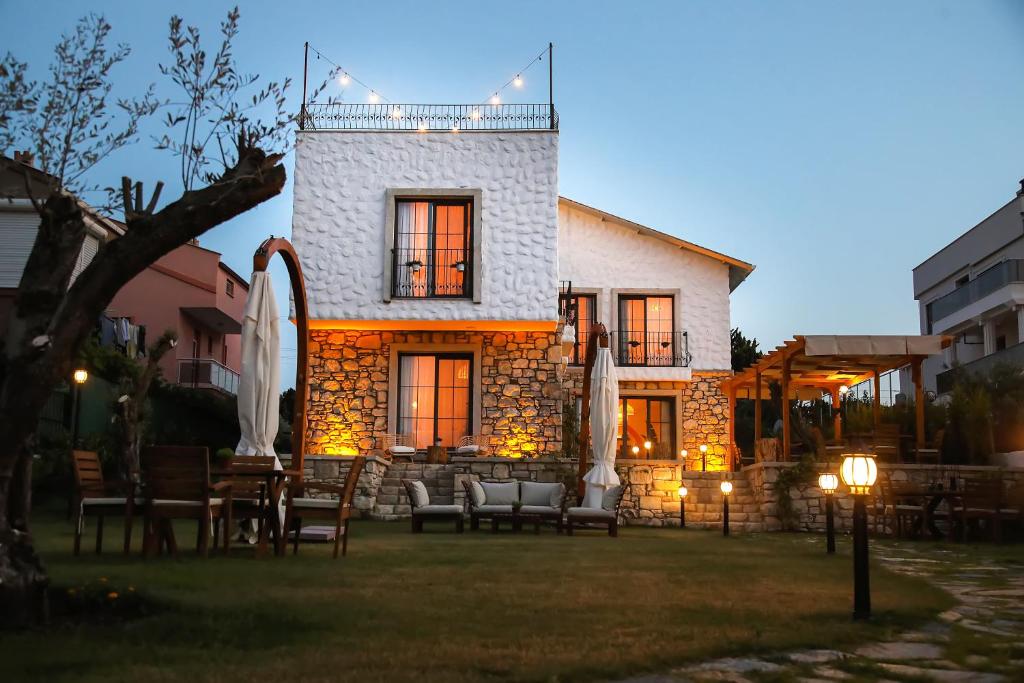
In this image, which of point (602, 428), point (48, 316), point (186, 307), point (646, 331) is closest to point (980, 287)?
point (646, 331)

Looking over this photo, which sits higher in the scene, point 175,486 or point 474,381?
point 474,381

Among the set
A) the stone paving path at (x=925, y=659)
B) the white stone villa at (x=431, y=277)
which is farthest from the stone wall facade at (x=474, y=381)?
the stone paving path at (x=925, y=659)

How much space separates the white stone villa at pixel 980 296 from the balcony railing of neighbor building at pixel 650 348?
7915 millimetres

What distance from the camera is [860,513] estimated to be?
19.8 feet

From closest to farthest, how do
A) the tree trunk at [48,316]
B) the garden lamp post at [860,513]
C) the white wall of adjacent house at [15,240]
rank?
the tree trunk at [48,316]
the garden lamp post at [860,513]
the white wall of adjacent house at [15,240]

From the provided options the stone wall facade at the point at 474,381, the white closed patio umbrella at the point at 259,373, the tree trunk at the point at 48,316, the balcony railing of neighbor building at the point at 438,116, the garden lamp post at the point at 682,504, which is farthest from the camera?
the balcony railing of neighbor building at the point at 438,116

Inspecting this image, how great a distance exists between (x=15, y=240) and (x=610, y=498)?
54.7ft

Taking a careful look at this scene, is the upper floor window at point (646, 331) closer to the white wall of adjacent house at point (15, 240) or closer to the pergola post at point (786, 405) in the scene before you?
the pergola post at point (786, 405)

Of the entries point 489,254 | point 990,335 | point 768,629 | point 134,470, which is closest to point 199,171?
point 768,629

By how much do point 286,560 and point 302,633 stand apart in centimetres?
322

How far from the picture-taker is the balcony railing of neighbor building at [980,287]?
92.8 ft

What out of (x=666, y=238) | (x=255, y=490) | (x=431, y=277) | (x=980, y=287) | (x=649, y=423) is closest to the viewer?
(x=255, y=490)

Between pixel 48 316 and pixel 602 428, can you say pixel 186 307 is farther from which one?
pixel 48 316

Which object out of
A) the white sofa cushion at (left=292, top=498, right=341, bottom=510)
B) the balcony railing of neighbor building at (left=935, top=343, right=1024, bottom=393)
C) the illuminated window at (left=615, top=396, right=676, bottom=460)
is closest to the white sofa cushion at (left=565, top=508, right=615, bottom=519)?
the white sofa cushion at (left=292, top=498, right=341, bottom=510)
